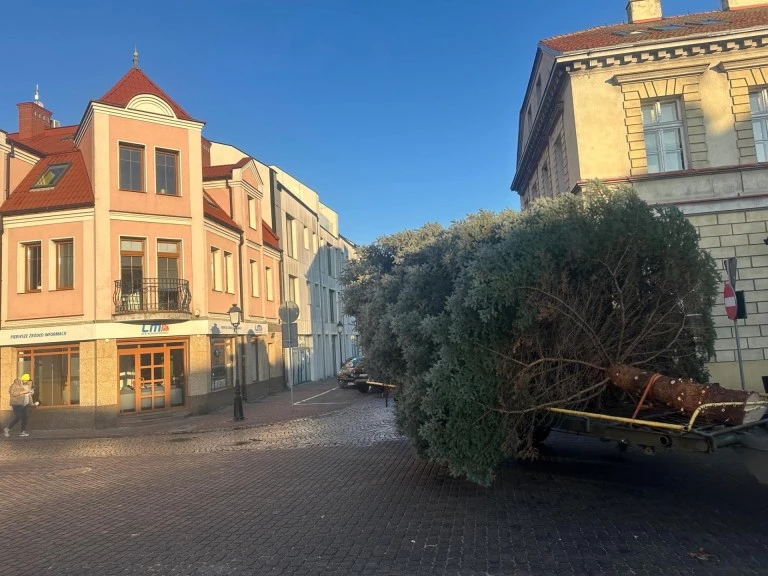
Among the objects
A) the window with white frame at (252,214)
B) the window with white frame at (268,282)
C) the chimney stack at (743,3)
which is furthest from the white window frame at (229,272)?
the chimney stack at (743,3)

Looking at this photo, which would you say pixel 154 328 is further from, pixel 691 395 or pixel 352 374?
pixel 691 395

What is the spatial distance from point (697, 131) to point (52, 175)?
2115 cm

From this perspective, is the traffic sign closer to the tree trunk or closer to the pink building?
the tree trunk

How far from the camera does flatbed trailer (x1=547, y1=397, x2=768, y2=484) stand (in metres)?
4.84

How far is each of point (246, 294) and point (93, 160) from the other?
8001 millimetres

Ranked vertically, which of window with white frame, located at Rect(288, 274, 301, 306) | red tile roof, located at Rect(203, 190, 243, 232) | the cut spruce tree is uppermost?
red tile roof, located at Rect(203, 190, 243, 232)

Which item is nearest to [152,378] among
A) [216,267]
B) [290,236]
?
[216,267]

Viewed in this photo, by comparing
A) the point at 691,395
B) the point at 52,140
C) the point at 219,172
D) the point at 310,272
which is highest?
the point at 52,140

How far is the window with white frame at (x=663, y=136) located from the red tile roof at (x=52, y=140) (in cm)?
2250

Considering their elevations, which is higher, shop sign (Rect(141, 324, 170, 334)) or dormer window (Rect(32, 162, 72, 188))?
dormer window (Rect(32, 162, 72, 188))

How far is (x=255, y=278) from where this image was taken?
A: 81.9 ft

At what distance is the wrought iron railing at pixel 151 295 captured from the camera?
17.8 m

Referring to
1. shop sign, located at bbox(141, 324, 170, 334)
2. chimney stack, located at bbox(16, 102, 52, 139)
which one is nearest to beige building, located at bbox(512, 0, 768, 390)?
shop sign, located at bbox(141, 324, 170, 334)

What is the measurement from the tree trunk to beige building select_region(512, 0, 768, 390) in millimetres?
10443
